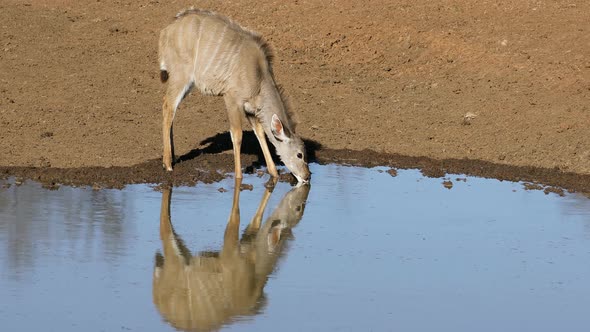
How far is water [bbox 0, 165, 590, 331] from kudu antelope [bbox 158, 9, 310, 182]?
A: 0.67 metres

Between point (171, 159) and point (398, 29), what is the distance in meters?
7.11

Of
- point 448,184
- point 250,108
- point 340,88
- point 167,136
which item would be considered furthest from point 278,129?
point 340,88

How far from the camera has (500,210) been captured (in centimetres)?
1167

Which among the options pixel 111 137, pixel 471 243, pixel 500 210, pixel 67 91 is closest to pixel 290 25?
pixel 67 91

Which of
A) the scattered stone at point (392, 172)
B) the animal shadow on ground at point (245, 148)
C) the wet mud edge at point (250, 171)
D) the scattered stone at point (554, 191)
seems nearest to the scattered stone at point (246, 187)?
the wet mud edge at point (250, 171)

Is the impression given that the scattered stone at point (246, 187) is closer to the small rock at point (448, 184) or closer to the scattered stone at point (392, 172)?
the scattered stone at point (392, 172)

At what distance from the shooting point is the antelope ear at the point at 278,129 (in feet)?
43.0

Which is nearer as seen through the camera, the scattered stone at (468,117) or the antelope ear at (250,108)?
the antelope ear at (250,108)

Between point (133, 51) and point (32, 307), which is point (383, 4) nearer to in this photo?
point (133, 51)

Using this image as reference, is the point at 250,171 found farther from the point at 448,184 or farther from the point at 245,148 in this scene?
the point at 448,184

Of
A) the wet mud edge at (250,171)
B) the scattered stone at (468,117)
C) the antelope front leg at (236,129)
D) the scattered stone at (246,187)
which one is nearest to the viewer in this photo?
the wet mud edge at (250,171)

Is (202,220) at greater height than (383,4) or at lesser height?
lesser

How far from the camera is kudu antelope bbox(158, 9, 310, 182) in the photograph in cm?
1316

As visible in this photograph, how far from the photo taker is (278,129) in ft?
43.2
